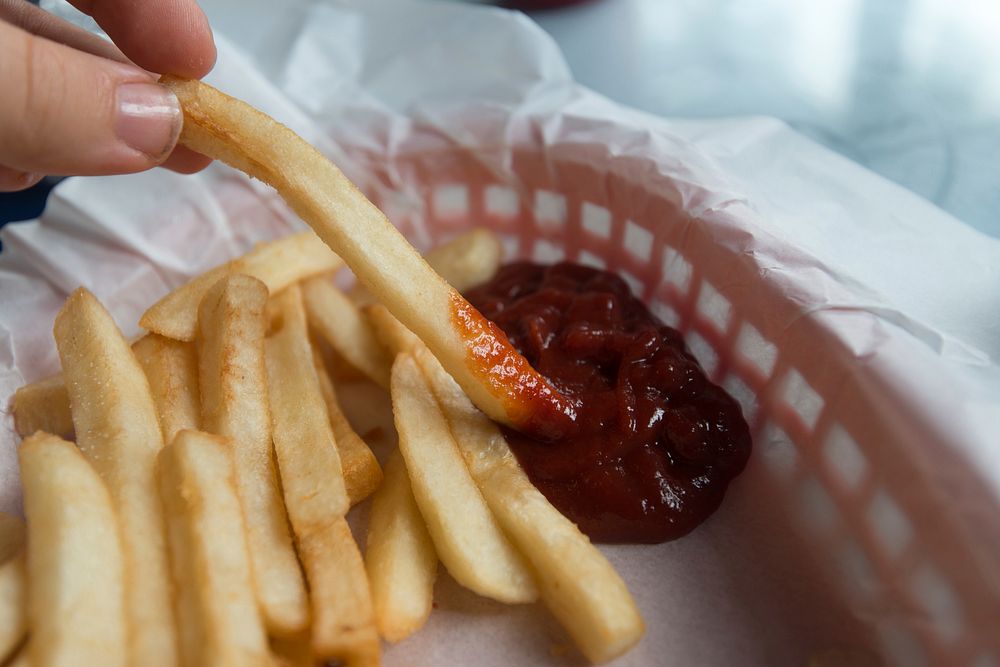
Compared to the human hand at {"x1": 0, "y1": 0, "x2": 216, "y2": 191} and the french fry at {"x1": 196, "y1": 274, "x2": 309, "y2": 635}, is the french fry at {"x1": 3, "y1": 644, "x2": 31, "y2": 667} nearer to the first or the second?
the french fry at {"x1": 196, "y1": 274, "x2": 309, "y2": 635}

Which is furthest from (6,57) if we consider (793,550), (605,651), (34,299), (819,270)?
(793,550)

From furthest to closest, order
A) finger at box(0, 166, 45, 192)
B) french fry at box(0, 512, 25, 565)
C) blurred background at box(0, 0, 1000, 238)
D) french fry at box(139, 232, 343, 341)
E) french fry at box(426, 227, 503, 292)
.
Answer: blurred background at box(0, 0, 1000, 238) < french fry at box(426, 227, 503, 292) < finger at box(0, 166, 45, 192) < french fry at box(139, 232, 343, 341) < french fry at box(0, 512, 25, 565)

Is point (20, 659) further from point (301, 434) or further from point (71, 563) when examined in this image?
point (301, 434)

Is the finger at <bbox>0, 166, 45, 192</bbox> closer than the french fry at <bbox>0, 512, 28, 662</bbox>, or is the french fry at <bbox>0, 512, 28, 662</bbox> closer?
the french fry at <bbox>0, 512, 28, 662</bbox>

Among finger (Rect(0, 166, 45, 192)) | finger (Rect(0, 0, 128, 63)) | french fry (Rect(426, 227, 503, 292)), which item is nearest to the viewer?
finger (Rect(0, 0, 128, 63))

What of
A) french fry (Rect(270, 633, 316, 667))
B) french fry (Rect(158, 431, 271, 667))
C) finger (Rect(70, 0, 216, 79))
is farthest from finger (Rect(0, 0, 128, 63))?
french fry (Rect(270, 633, 316, 667))

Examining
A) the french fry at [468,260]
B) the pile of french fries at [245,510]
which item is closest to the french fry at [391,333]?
the pile of french fries at [245,510]

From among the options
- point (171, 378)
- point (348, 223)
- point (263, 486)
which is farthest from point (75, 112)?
point (263, 486)

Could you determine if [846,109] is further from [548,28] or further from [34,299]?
[34,299]
